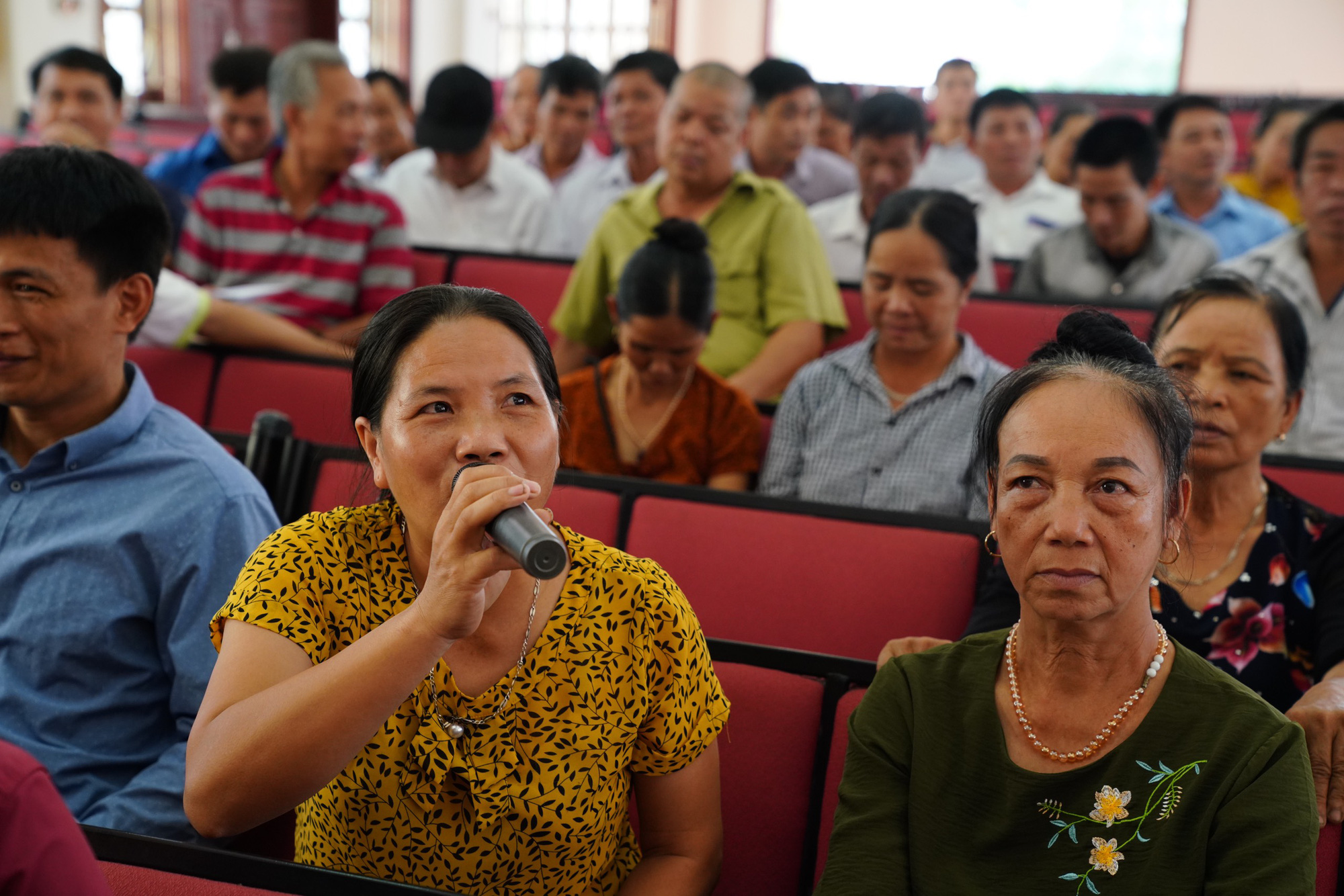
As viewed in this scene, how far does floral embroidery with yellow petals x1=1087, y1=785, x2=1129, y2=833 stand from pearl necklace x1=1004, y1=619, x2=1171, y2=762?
38 millimetres

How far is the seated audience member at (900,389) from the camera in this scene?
2.11 metres

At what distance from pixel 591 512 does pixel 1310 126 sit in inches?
83.6

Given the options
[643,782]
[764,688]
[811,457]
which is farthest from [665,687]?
[811,457]

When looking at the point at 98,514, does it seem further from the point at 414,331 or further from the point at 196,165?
the point at 196,165

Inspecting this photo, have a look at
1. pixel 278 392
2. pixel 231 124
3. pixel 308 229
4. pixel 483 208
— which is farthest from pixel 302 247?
pixel 231 124

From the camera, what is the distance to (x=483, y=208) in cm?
388

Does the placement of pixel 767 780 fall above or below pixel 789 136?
below

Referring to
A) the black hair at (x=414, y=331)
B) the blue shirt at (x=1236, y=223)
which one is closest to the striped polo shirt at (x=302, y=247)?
the black hair at (x=414, y=331)

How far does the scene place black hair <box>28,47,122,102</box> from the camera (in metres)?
3.65

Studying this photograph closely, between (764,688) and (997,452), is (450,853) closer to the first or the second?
(764,688)

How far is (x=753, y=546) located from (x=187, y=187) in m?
3.00

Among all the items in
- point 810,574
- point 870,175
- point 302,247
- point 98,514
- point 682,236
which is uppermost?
point 870,175

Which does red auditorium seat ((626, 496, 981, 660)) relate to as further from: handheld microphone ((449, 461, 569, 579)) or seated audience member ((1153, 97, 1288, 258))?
seated audience member ((1153, 97, 1288, 258))

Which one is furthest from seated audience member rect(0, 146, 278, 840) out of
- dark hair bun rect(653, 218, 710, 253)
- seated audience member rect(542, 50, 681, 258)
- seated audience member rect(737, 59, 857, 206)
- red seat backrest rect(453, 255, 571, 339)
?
seated audience member rect(737, 59, 857, 206)
